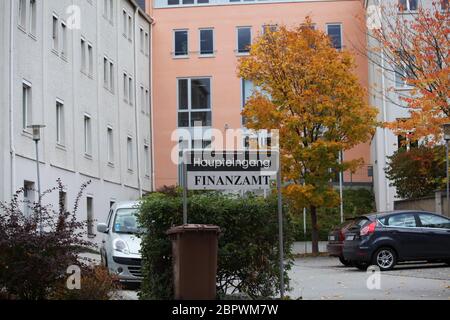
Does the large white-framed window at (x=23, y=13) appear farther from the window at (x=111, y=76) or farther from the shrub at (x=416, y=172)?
the shrub at (x=416, y=172)

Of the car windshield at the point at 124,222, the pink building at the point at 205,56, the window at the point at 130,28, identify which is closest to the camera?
the car windshield at the point at 124,222

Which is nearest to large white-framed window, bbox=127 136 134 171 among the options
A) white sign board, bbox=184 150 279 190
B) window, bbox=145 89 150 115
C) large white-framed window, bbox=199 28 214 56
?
window, bbox=145 89 150 115

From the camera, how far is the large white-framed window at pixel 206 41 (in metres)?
49.4

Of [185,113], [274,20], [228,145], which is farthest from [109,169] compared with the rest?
[274,20]

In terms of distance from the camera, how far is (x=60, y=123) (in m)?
32.7

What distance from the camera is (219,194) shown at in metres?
11.6

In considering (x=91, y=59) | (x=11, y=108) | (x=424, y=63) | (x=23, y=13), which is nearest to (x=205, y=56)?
(x=91, y=59)

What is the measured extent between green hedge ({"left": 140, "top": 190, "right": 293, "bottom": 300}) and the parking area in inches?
74.3

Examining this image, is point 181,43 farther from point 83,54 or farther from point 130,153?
point 83,54

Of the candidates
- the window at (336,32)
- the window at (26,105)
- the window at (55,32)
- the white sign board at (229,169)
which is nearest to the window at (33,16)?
the window at (55,32)

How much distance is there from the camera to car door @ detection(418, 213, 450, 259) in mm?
20469

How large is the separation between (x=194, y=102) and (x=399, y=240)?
29964mm
